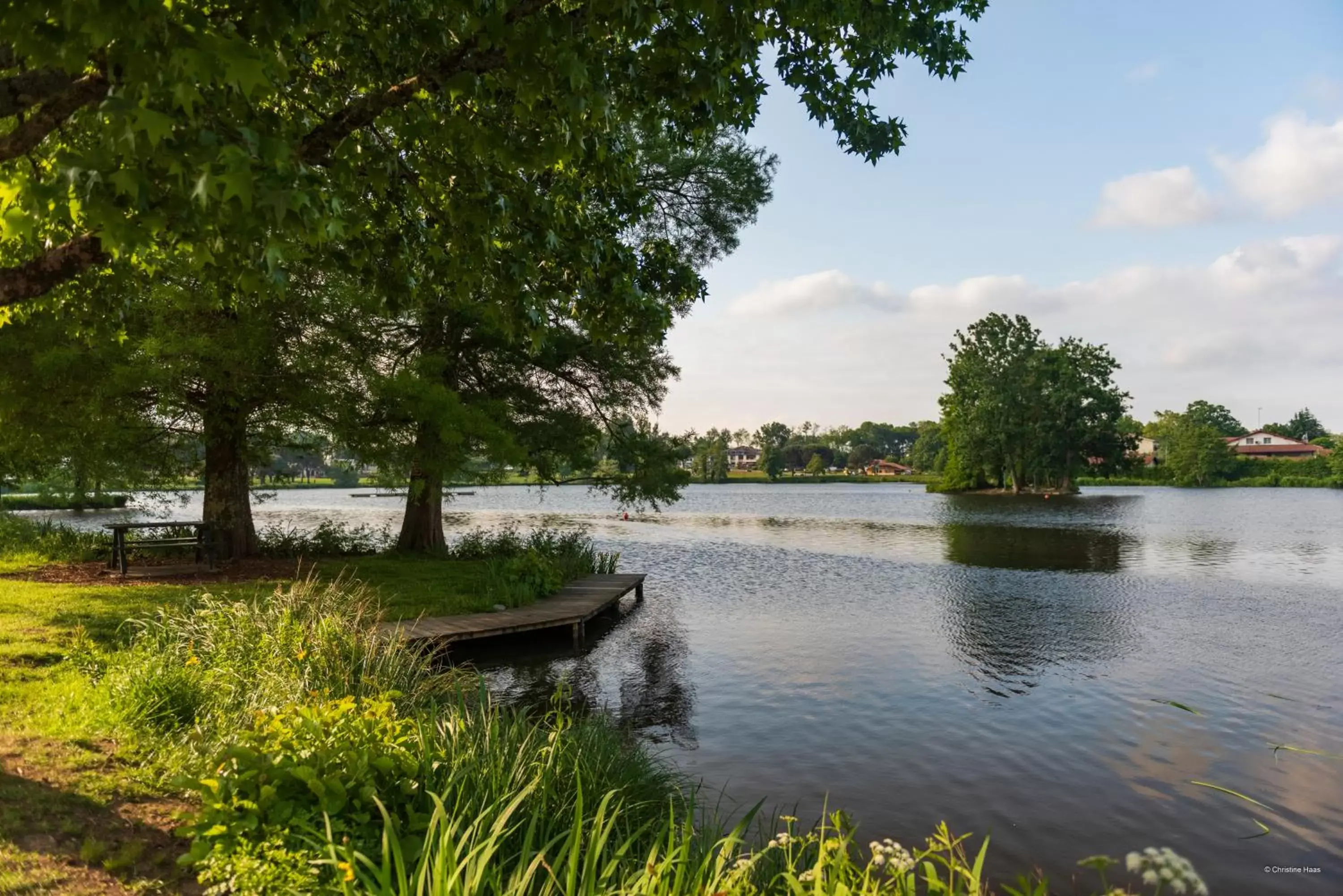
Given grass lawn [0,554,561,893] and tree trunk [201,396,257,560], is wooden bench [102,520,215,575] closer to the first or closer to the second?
tree trunk [201,396,257,560]

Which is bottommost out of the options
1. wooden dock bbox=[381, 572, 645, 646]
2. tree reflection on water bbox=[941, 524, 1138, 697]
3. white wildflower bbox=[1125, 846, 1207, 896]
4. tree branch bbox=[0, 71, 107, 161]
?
tree reflection on water bbox=[941, 524, 1138, 697]

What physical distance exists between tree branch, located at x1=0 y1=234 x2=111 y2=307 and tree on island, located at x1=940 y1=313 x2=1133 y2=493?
74.8 meters

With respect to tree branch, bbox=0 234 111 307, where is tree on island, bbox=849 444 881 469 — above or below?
above

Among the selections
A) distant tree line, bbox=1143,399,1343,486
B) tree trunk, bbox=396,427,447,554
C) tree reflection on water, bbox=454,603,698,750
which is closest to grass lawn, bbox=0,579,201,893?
Answer: tree reflection on water, bbox=454,603,698,750

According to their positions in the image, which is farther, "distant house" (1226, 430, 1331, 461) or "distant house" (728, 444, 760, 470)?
"distant house" (728, 444, 760, 470)

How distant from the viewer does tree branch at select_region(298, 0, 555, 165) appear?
5.46 m

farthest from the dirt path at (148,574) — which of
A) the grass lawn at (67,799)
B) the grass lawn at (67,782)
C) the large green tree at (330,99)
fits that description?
the large green tree at (330,99)

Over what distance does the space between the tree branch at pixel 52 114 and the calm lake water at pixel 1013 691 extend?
293 inches

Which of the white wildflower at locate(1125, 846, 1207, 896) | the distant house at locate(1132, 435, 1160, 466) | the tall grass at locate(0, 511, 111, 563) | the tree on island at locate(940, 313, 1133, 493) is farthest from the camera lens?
the distant house at locate(1132, 435, 1160, 466)

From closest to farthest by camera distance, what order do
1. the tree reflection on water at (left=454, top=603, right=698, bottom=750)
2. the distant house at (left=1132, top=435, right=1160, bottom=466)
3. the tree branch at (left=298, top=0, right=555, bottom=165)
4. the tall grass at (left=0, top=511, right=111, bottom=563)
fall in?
the tree branch at (left=298, top=0, right=555, bottom=165) < the tree reflection on water at (left=454, top=603, right=698, bottom=750) < the tall grass at (left=0, top=511, right=111, bottom=563) < the distant house at (left=1132, top=435, right=1160, bottom=466)

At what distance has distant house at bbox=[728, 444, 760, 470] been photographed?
547ft

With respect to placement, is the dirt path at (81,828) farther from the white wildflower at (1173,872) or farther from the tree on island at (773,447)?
the tree on island at (773,447)

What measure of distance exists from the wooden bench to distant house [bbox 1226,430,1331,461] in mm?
130753

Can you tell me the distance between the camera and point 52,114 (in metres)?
4.58
